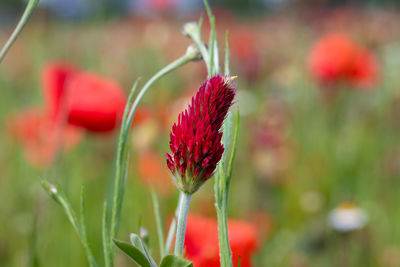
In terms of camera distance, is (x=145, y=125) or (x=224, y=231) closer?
(x=224, y=231)

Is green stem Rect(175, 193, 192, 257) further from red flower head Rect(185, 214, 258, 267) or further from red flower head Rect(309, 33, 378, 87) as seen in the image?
red flower head Rect(309, 33, 378, 87)

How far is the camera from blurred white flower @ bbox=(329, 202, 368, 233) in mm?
1142

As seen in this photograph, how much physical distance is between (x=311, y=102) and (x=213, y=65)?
2.34 m

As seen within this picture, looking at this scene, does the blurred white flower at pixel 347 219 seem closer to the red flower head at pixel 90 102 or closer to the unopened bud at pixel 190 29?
the red flower head at pixel 90 102

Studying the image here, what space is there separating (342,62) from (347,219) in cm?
56

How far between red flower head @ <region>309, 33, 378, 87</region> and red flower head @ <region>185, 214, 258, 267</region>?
1.13 meters

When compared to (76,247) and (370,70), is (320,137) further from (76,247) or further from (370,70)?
(76,247)

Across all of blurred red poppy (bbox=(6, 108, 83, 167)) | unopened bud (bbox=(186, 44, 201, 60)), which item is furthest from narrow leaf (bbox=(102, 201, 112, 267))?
blurred red poppy (bbox=(6, 108, 83, 167))

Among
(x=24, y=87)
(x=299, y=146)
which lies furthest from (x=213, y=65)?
(x=24, y=87)

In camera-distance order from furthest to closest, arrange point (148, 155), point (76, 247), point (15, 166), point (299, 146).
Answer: point (299, 146) → point (15, 166) → point (148, 155) → point (76, 247)

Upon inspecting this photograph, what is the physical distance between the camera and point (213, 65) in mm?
349

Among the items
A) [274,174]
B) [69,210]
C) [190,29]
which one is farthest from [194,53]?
[274,174]

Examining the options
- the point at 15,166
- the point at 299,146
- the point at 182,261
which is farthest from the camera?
the point at 299,146

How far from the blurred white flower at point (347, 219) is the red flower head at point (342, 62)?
0.49 m
